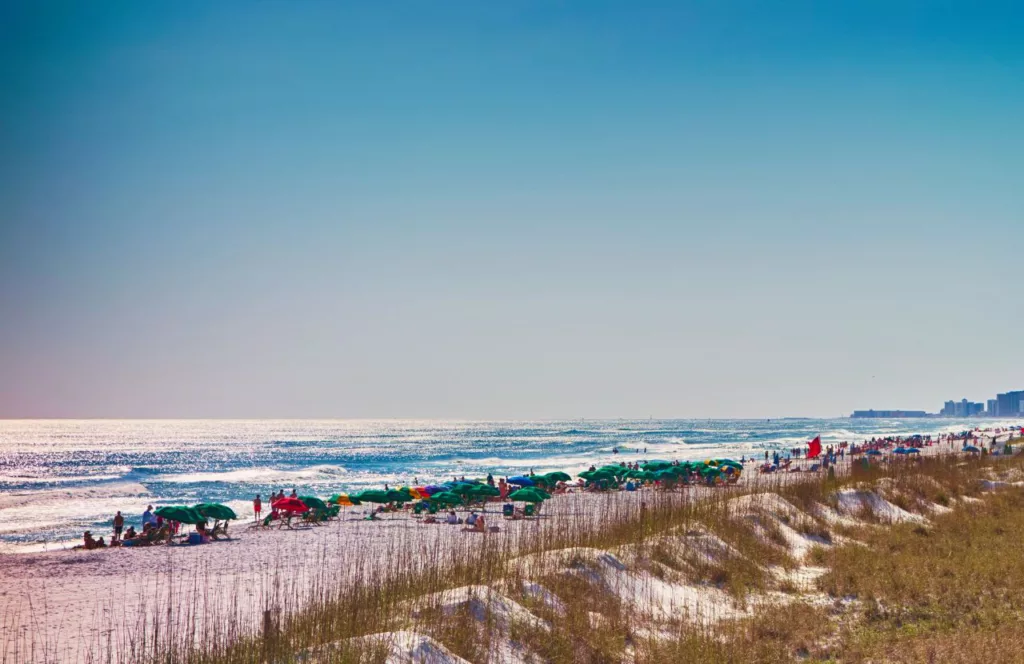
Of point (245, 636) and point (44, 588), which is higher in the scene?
point (245, 636)

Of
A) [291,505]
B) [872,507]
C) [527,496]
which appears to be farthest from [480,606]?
[291,505]

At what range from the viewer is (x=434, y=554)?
1111cm

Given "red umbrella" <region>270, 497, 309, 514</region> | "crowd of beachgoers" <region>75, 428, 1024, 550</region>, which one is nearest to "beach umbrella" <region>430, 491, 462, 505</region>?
"crowd of beachgoers" <region>75, 428, 1024, 550</region>

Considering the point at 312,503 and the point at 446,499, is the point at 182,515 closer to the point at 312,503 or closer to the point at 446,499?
the point at 312,503

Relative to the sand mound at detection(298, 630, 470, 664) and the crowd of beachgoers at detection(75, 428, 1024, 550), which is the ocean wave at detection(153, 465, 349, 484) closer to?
the crowd of beachgoers at detection(75, 428, 1024, 550)

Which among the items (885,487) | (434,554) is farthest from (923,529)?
(434,554)

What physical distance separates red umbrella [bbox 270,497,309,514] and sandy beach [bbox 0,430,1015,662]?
73 centimetres

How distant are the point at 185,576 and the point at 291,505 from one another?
926 centimetres

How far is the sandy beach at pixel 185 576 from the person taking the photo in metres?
12.6

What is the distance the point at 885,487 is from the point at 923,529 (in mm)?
5162

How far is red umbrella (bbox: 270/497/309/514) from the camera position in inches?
1111

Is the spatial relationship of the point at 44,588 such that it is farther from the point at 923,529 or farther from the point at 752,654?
the point at 923,529

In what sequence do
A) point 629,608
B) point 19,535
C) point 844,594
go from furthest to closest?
point 19,535
point 844,594
point 629,608

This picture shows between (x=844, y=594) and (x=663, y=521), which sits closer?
(x=844, y=594)
